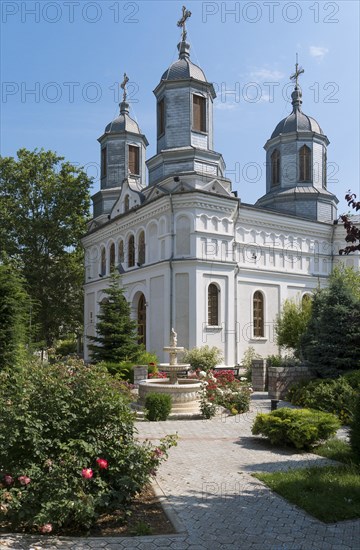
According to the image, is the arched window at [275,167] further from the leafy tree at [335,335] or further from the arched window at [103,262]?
the leafy tree at [335,335]

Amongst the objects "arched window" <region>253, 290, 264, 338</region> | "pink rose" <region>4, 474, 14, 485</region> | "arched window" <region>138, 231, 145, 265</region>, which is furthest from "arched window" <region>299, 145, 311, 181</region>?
"pink rose" <region>4, 474, 14, 485</region>

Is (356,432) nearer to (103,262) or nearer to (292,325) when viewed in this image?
(292,325)

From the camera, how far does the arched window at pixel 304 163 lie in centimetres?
3547

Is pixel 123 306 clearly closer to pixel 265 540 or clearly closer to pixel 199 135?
pixel 199 135

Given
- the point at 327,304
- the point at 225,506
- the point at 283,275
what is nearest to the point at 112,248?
the point at 283,275

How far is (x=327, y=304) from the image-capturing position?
1647 centimetres

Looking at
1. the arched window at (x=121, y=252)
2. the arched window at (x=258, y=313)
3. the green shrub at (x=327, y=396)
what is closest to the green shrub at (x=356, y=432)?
the green shrub at (x=327, y=396)

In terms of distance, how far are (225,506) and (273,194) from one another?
3119cm

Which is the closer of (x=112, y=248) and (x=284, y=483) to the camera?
(x=284, y=483)

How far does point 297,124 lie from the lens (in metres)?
35.8

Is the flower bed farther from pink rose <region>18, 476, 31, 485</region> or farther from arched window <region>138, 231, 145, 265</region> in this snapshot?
arched window <region>138, 231, 145, 265</region>

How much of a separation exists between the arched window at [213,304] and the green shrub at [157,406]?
39.7 feet

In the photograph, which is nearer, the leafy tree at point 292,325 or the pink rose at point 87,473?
the pink rose at point 87,473

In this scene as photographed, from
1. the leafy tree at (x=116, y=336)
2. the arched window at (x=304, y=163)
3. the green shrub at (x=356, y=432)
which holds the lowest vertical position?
the green shrub at (x=356, y=432)
